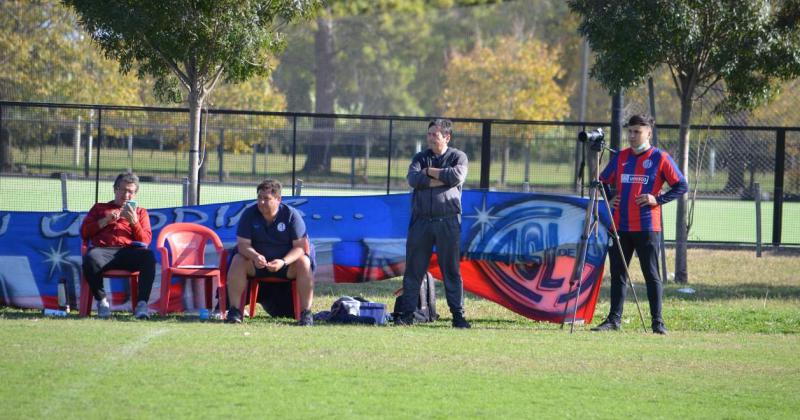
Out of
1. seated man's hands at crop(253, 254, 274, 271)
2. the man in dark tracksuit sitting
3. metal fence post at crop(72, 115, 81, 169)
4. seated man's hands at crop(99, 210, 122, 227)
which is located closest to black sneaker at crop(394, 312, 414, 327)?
the man in dark tracksuit sitting

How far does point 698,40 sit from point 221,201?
14836mm

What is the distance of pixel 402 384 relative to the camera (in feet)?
Answer: 24.0

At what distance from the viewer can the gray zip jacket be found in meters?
10.2

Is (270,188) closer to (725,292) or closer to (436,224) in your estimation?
(436,224)

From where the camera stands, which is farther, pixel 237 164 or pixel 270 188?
pixel 237 164

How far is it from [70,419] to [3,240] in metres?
5.73

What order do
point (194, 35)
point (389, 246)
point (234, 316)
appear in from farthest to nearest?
point (194, 35) → point (389, 246) → point (234, 316)

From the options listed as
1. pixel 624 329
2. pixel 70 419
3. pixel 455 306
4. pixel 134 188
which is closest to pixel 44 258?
pixel 134 188

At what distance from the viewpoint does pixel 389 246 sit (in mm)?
11875

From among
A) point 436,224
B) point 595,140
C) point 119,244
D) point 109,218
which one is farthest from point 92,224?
point 595,140

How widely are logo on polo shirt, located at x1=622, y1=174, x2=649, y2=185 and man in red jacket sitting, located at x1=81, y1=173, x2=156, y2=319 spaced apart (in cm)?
480

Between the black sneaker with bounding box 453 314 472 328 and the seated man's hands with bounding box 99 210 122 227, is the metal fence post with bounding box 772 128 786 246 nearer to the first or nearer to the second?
the black sneaker with bounding box 453 314 472 328

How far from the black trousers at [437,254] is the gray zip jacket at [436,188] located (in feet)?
0.33

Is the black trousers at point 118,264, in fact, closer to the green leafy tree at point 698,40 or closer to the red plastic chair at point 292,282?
the red plastic chair at point 292,282
